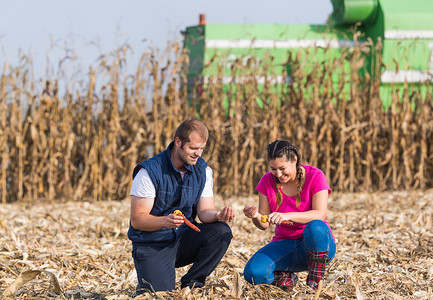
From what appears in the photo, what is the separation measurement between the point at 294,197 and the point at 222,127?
4.28 metres

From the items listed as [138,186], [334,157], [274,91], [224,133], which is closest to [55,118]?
[224,133]

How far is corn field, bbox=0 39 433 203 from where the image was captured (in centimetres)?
698

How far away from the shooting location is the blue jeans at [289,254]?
2814 mm

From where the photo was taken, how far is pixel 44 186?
7.14m

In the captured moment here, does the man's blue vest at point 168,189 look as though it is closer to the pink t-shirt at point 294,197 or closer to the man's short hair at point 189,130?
the man's short hair at point 189,130

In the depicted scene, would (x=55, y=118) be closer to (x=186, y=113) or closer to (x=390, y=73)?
(x=186, y=113)

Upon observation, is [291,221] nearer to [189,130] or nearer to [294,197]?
[294,197]

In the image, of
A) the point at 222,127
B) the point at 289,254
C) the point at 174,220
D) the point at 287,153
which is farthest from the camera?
the point at 222,127

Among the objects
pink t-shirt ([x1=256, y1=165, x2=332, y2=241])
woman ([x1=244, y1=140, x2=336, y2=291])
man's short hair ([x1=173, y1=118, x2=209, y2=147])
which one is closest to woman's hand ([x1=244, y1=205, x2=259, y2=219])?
woman ([x1=244, y1=140, x2=336, y2=291])

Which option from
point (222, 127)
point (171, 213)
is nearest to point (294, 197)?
point (171, 213)

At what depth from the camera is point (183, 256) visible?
3031mm

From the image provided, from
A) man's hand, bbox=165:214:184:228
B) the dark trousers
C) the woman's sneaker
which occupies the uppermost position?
man's hand, bbox=165:214:184:228

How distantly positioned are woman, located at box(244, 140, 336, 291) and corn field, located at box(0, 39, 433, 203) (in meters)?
4.14

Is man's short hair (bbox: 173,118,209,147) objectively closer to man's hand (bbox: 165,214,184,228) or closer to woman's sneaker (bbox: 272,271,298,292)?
man's hand (bbox: 165,214,184,228)
